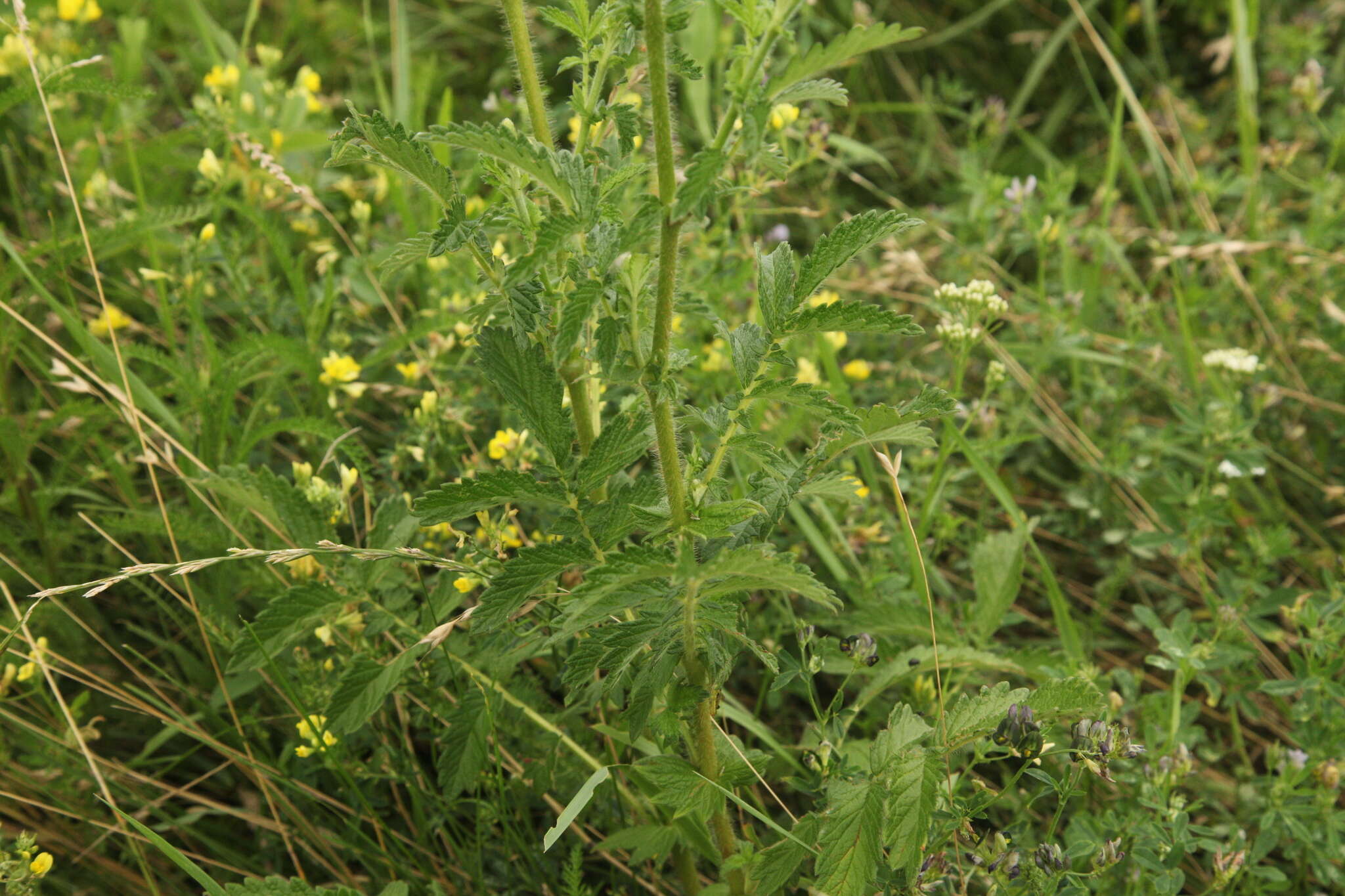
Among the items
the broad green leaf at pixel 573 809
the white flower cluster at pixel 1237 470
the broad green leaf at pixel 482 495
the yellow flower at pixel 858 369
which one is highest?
the broad green leaf at pixel 482 495

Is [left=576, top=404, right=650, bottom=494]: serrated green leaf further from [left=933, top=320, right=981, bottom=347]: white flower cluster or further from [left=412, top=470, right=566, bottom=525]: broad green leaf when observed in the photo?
[left=933, top=320, right=981, bottom=347]: white flower cluster

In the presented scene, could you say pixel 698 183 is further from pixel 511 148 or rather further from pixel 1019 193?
pixel 1019 193

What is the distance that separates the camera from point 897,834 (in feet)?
4.21

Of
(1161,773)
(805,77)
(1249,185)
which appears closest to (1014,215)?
(1249,185)

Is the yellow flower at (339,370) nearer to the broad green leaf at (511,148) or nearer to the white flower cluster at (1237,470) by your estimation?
the broad green leaf at (511,148)

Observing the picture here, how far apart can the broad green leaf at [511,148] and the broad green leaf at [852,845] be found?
2.58 feet

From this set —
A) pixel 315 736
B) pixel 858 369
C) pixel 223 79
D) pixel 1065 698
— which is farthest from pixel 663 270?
pixel 223 79

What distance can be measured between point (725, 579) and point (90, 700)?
4.64 ft

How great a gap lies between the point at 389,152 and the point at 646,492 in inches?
20.1

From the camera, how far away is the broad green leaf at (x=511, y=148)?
107 centimetres

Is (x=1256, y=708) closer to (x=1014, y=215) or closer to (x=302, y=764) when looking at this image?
(x=1014, y=215)

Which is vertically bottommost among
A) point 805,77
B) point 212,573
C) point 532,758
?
point 532,758

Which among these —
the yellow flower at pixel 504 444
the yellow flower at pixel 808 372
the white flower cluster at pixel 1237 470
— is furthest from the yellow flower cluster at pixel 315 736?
the white flower cluster at pixel 1237 470

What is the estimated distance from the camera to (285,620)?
1522 mm
